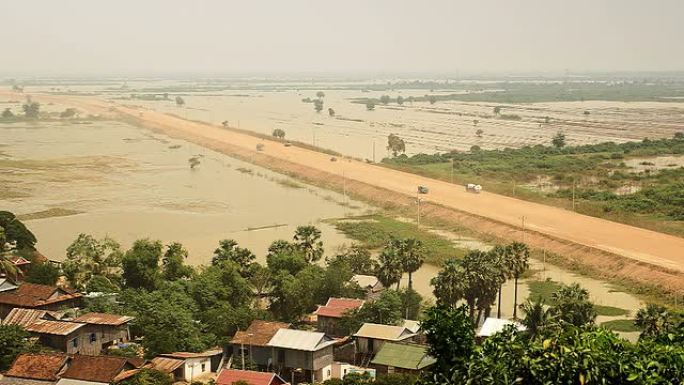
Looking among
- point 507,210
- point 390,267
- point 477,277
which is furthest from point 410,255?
point 507,210

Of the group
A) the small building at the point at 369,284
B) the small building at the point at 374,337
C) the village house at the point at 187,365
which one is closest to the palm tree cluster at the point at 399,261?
the small building at the point at 369,284

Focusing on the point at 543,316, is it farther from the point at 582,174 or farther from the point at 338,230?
the point at 582,174

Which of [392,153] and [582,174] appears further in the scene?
[392,153]

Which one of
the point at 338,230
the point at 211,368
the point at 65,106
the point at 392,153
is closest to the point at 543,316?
the point at 211,368

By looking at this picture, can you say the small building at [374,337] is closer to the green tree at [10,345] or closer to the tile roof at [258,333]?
the tile roof at [258,333]

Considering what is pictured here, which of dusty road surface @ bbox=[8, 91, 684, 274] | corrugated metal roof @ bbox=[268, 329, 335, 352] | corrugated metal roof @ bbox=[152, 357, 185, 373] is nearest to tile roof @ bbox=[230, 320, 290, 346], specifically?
corrugated metal roof @ bbox=[268, 329, 335, 352]

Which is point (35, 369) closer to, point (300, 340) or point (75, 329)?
point (75, 329)
